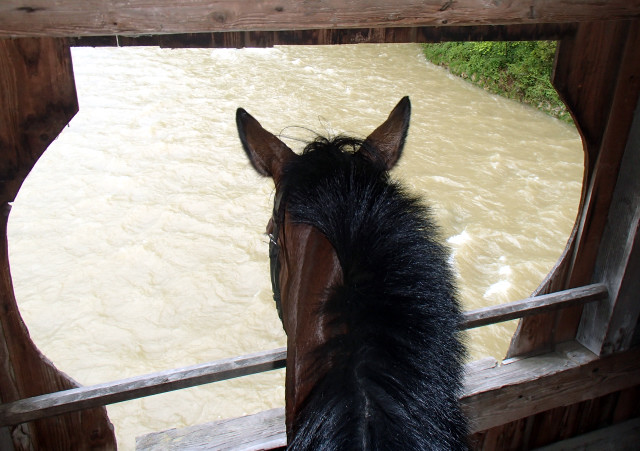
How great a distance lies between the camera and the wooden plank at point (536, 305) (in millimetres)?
2193

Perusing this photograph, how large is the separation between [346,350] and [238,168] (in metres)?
7.47

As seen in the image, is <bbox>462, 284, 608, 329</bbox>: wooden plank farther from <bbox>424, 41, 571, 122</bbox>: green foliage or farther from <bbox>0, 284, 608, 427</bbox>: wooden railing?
<bbox>424, 41, 571, 122</bbox>: green foliage

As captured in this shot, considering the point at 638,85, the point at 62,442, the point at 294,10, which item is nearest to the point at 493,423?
the point at 638,85

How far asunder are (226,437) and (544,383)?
59.0 inches

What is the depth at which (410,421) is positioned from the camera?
1.04 meters

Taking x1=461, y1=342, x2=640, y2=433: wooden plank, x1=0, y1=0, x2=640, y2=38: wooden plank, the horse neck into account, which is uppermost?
x1=0, y1=0, x2=640, y2=38: wooden plank

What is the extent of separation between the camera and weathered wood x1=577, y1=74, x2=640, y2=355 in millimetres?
2273

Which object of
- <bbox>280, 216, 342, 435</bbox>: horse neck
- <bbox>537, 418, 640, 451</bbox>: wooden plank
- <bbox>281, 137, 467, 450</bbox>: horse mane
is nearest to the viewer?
<bbox>281, 137, 467, 450</bbox>: horse mane

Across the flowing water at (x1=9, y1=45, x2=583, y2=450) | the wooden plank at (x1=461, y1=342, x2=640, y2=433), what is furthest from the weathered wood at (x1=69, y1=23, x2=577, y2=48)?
the wooden plank at (x1=461, y1=342, x2=640, y2=433)

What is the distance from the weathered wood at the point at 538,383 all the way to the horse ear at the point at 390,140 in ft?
3.61

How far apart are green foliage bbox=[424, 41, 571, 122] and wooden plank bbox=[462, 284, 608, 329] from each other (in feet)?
29.2

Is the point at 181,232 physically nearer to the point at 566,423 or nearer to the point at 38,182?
the point at 38,182

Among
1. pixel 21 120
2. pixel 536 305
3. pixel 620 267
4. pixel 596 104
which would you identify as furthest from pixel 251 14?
pixel 620 267

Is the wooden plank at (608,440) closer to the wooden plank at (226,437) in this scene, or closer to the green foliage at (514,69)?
the wooden plank at (226,437)
